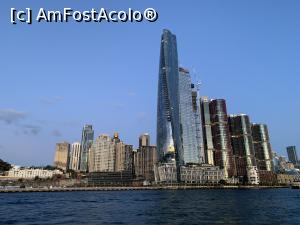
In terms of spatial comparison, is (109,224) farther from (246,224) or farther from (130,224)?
(246,224)

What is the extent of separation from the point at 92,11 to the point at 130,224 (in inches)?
1461

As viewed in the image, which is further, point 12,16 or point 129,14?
point 129,14

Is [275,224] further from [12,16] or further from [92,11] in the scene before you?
[12,16]

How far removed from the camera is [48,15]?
175 ft

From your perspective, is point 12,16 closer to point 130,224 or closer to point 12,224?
point 12,224

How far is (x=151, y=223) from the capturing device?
53.2 metres

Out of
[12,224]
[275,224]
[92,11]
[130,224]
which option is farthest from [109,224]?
[92,11]

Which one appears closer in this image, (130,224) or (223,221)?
(130,224)

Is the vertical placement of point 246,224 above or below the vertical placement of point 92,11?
below

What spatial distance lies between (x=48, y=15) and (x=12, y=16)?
5.89 m

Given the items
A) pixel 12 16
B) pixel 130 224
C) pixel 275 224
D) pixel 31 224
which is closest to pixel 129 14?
pixel 12 16

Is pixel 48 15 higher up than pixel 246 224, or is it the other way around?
pixel 48 15

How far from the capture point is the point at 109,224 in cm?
5197

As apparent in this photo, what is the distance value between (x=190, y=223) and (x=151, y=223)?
6.76m
